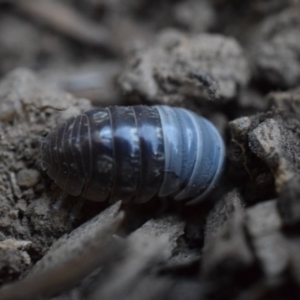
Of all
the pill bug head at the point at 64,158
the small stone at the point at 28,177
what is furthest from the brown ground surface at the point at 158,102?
the pill bug head at the point at 64,158

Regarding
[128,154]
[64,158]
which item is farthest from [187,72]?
[64,158]

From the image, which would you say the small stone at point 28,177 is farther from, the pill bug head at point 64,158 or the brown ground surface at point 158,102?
the pill bug head at point 64,158

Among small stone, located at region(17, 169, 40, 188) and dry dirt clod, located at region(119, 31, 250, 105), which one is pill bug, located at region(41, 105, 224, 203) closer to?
small stone, located at region(17, 169, 40, 188)

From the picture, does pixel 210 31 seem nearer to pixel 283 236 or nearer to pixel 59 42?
pixel 59 42

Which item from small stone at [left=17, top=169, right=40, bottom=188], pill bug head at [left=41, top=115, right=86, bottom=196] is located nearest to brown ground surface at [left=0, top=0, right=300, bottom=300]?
small stone at [left=17, top=169, right=40, bottom=188]

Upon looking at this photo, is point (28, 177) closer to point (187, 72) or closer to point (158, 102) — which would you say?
point (158, 102)

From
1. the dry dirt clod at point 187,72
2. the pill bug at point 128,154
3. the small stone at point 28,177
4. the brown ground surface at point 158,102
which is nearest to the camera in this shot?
the brown ground surface at point 158,102
